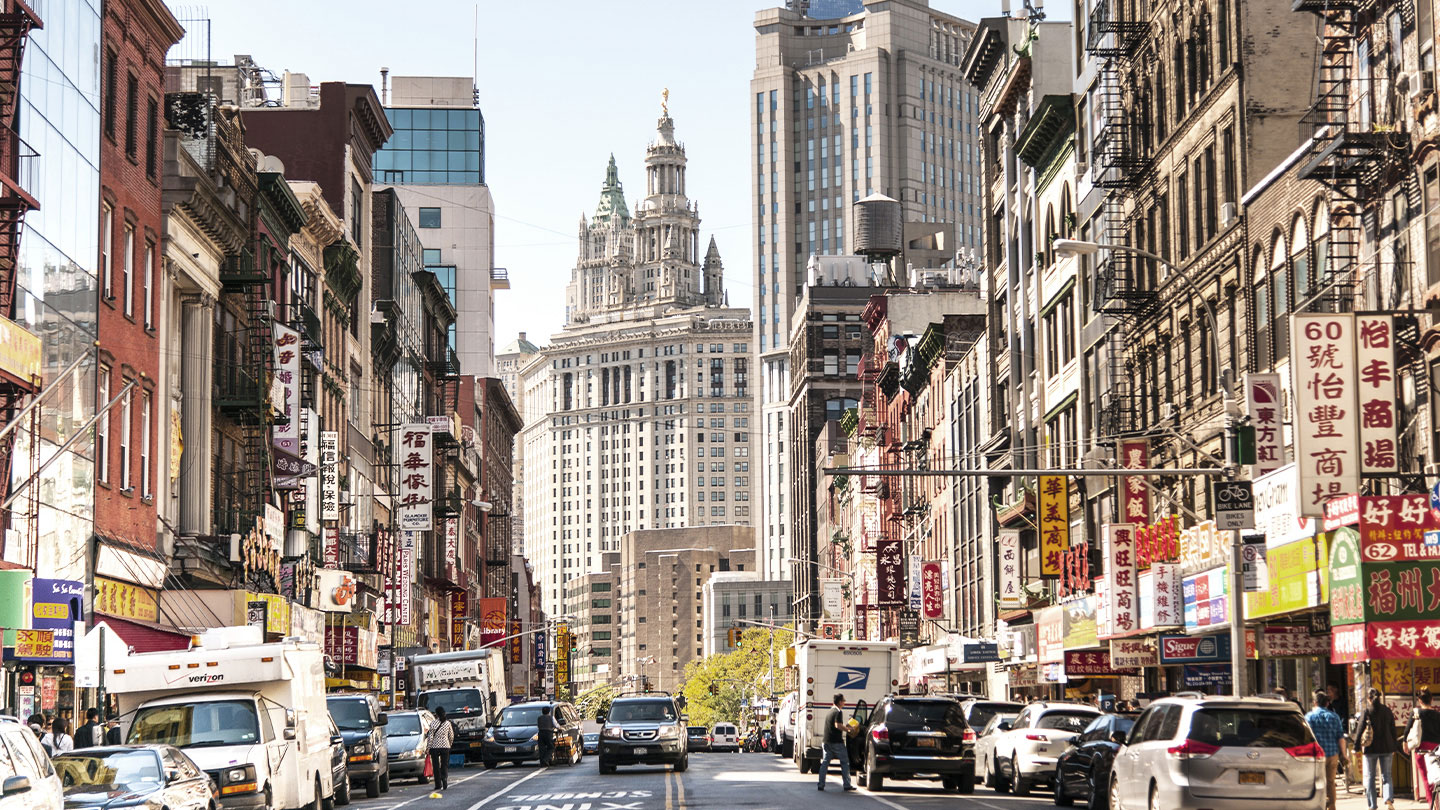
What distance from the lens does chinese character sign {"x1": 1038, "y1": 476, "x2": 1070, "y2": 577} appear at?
59.7 m

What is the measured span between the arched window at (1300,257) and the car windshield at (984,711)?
10.0 m

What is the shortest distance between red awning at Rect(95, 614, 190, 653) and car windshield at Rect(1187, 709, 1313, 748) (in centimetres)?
2446

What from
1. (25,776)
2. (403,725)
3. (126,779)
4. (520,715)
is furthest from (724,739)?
(25,776)

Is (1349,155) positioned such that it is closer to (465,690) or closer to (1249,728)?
(1249,728)

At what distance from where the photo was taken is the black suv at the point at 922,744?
35.3 metres

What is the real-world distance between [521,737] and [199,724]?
25.4 m

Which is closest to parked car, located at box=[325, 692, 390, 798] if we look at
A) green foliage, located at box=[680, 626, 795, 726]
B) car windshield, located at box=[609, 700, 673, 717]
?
car windshield, located at box=[609, 700, 673, 717]

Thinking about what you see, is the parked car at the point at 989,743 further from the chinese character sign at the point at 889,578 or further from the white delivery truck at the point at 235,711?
the chinese character sign at the point at 889,578

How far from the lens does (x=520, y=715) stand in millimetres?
53438

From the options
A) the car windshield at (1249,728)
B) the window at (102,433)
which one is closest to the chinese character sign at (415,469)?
the window at (102,433)

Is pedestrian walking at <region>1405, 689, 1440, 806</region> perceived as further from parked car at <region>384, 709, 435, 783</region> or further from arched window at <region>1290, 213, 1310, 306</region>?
parked car at <region>384, 709, 435, 783</region>

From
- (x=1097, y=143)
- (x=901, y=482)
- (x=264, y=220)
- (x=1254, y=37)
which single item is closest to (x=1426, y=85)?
(x=1254, y=37)

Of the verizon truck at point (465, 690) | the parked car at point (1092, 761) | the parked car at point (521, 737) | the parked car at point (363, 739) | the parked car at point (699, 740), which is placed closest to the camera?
the parked car at point (1092, 761)

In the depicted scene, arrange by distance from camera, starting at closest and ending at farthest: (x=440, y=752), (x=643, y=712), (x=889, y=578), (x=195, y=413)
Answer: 1. (x=440, y=752)
2. (x=643, y=712)
3. (x=195, y=413)
4. (x=889, y=578)
